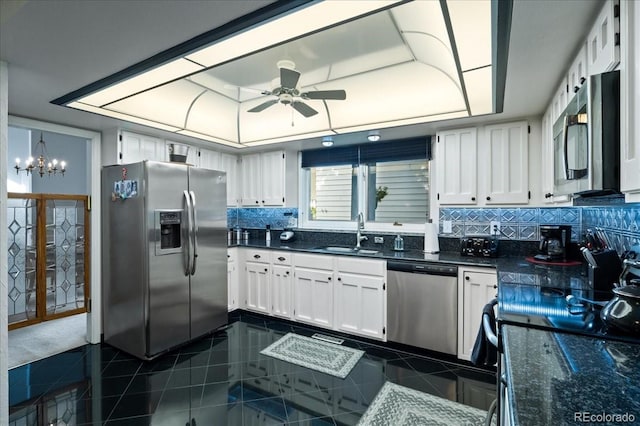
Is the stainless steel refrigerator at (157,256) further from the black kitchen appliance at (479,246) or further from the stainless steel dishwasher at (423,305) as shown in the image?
the black kitchen appliance at (479,246)

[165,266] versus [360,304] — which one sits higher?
[165,266]

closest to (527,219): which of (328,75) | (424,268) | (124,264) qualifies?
(424,268)

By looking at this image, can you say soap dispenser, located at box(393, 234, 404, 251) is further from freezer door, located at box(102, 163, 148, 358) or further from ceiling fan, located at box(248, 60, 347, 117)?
freezer door, located at box(102, 163, 148, 358)

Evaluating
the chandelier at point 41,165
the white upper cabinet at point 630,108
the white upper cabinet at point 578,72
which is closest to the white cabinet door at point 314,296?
the white upper cabinet at point 578,72

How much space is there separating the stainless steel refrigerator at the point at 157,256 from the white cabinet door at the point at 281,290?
699 millimetres

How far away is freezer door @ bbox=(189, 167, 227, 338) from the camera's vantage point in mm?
3332

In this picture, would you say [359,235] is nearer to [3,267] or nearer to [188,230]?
[188,230]

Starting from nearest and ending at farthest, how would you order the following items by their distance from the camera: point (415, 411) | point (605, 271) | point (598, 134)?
point (598, 134) < point (605, 271) < point (415, 411)

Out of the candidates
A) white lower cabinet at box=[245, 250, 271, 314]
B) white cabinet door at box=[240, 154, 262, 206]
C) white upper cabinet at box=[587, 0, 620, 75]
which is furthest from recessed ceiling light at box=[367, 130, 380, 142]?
white upper cabinet at box=[587, 0, 620, 75]

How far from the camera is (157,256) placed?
117 inches

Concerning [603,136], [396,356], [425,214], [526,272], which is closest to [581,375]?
[603,136]

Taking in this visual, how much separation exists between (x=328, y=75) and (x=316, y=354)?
2.78 metres

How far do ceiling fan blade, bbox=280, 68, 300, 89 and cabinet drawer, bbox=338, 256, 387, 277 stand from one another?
6.16 ft

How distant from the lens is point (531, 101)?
99.3 inches
